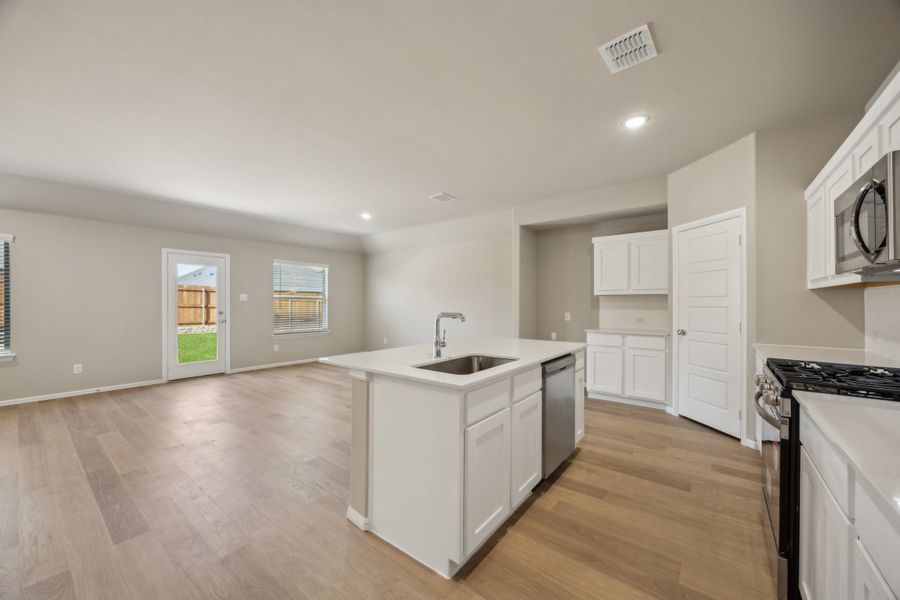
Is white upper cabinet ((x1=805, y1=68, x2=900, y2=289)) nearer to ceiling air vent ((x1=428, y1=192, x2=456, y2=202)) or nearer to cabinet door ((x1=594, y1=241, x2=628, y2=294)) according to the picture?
cabinet door ((x1=594, y1=241, x2=628, y2=294))

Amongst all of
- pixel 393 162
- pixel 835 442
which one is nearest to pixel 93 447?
pixel 393 162

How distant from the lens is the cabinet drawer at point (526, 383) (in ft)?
6.66

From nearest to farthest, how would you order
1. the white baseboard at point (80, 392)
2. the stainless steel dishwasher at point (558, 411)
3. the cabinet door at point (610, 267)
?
the stainless steel dishwasher at point (558, 411)
the white baseboard at point (80, 392)
the cabinet door at point (610, 267)

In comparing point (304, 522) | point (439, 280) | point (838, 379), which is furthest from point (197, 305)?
point (838, 379)

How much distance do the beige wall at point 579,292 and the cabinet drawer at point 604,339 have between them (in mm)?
546

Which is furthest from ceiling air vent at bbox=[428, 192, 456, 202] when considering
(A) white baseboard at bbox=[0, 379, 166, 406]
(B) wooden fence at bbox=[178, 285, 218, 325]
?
(A) white baseboard at bbox=[0, 379, 166, 406]

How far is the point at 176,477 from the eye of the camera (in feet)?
8.34

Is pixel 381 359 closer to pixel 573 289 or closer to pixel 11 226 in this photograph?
pixel 573 289

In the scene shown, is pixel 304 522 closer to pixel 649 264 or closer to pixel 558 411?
pixel 558 411

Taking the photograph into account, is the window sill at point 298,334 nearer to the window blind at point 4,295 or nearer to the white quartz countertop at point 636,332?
the window blind at point 4,295

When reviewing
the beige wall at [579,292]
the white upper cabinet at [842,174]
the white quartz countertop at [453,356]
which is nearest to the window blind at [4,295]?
the white quartz countertop at [453,356]

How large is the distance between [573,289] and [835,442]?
456 cm

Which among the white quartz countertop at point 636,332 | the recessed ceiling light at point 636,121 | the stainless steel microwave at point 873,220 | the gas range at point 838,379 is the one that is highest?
the recessed ceiling light at point 636,121

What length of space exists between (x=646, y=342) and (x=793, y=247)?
169cm
